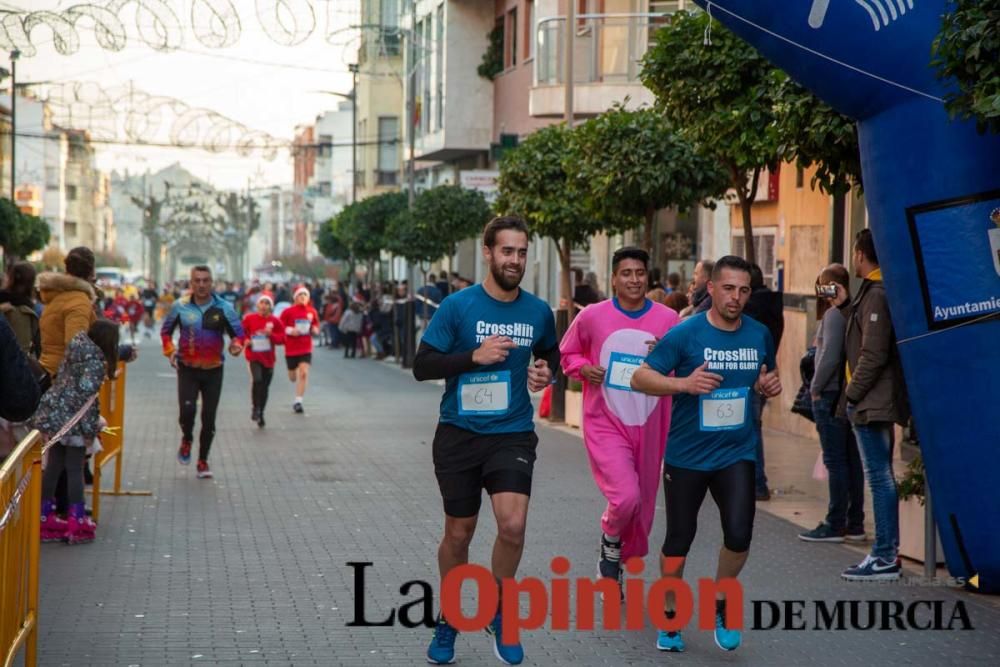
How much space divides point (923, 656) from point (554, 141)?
18373mm

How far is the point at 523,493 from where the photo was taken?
764cm

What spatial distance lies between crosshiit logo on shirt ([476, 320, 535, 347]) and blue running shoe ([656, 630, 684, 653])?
4.73 ft

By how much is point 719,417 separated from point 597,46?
75.1 feet

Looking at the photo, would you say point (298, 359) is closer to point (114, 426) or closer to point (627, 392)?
point (114, 426)

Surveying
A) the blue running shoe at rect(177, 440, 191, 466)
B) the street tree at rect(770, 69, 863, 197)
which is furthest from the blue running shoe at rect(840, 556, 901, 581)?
the blue running shoe at rect(177, 440, 191, 466)

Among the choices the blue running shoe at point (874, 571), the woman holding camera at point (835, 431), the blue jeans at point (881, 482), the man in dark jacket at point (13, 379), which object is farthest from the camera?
the woman holding camera at point (835, 431)

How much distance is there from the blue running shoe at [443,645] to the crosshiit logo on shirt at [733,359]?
5.33ft

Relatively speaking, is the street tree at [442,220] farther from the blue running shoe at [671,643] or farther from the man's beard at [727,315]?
the blue running shoe at [671,643]

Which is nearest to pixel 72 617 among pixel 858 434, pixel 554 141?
pixel 858 434

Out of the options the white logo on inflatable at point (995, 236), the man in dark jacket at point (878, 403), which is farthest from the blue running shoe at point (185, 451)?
the white logo on inflatable at point (995, 236)

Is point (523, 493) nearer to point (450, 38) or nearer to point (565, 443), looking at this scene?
point (565, 443)

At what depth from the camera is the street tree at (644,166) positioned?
20703 mm

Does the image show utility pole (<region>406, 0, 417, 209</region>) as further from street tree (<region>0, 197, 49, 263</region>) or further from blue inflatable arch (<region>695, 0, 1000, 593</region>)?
blue inflatable arch (<region>695, 0, 1000, 593</region>)

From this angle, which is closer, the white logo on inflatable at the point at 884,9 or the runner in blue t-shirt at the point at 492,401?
the runner in blue t-shirt at the point at 492,401
